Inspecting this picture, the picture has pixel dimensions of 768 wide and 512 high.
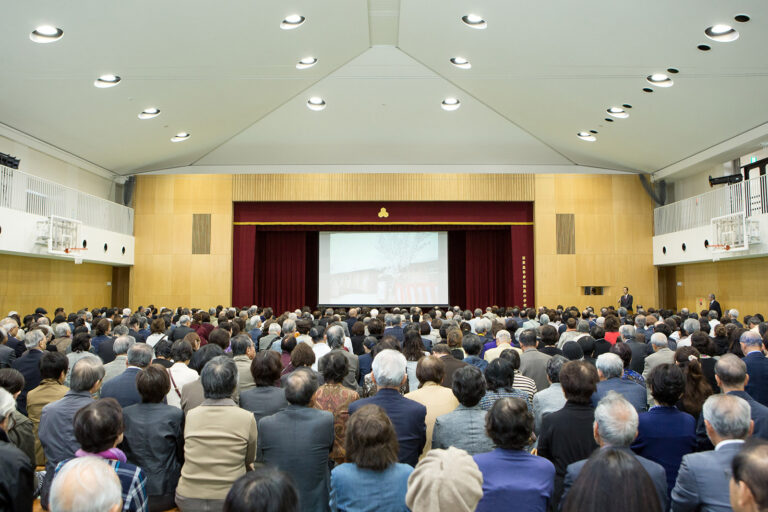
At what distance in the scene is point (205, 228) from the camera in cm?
1742

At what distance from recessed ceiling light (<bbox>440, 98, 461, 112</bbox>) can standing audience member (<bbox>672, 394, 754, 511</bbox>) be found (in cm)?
1242

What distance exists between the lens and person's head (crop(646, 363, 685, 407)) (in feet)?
10.8

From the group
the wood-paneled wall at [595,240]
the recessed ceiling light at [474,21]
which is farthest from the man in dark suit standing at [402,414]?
the wood-paneled wall at [595,240]

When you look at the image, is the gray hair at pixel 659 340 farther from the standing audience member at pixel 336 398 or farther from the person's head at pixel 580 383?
the standing audience member at pixel 336 398

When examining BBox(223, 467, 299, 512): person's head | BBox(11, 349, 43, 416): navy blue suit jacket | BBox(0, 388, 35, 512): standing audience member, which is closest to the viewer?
BBox(223, 467, 299, 512): person's head

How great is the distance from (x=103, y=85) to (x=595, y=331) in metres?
9.57

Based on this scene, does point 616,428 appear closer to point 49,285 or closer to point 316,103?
point 316,103

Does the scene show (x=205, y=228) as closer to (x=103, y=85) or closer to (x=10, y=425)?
(x=103, y=85)

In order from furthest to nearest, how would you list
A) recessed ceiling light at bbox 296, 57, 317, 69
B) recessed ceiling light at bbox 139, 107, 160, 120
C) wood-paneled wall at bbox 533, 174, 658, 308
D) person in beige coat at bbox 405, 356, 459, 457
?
wood-paneled wall at bbox 533, 174, 658, 308, recessed ceiling light at bbox 139, 107, 160, 120, recessed ceiling light at bbox 296, 57, 317, 69, person in beige coat at bbox 405, 356, 459, 457

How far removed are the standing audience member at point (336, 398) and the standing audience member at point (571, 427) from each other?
4.18 ft

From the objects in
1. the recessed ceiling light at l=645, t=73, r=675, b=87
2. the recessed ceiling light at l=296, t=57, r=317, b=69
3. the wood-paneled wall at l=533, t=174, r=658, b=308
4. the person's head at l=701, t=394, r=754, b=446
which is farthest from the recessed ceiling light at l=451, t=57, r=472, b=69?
the person's head at l=701, t=394, r=754, b=446

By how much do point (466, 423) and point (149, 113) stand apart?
38.3 feet

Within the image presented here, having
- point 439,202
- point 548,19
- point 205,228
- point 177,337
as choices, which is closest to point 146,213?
point 205,228

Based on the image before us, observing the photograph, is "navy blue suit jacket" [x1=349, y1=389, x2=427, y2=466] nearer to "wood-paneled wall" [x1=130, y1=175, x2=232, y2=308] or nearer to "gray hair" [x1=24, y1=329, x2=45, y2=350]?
"gray hair" [x1=24, y1=329, x2=45, y2=350]
